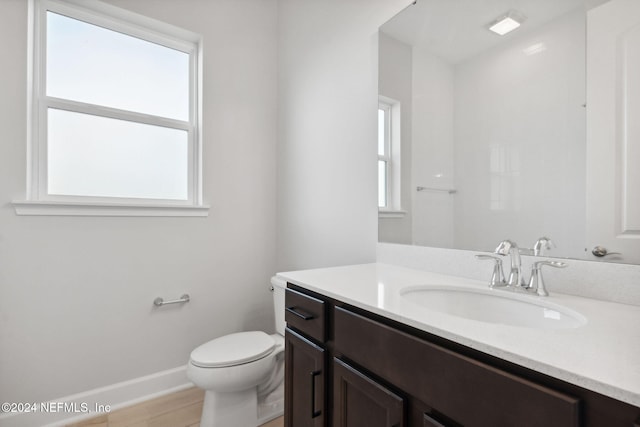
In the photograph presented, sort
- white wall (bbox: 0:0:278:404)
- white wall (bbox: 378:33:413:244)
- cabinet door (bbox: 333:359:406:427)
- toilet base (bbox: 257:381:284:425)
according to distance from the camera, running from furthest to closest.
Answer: toilet base (bbox: 257:381:284:425) → white wall (bbox: 0:0:278:404) → white wall (bbox: 378:33:413:244) → cabinet door (bbox: 333:359:406:427)

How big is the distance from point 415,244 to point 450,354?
2.58 feet

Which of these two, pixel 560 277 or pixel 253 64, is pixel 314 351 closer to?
pixel 560 277

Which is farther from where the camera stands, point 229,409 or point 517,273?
point 229,409

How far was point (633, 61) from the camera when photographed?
0.80 meters

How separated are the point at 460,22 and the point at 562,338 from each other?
119cm

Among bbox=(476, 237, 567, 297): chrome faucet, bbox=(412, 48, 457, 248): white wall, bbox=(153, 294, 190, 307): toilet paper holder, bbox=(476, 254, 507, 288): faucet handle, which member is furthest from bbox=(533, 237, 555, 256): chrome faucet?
bbox=(153, 294, 190, 307): toilet paper holder

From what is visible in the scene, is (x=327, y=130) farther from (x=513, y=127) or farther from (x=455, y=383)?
(x=455, y=383)

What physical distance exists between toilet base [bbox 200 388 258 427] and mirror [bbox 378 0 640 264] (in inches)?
44.5

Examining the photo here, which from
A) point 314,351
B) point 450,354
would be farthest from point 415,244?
point 450,354

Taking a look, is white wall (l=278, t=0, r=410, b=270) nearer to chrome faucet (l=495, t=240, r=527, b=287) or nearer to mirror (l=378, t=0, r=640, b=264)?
mirror (l=378, t=0, r=640, b=264)

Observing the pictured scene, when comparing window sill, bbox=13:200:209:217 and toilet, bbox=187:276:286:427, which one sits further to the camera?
window sill, bbox=13:200:209:217

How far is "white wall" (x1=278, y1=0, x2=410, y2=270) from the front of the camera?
1599 millimetres

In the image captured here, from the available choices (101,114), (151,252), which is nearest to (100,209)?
(151,252)

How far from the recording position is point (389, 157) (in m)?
1.49
